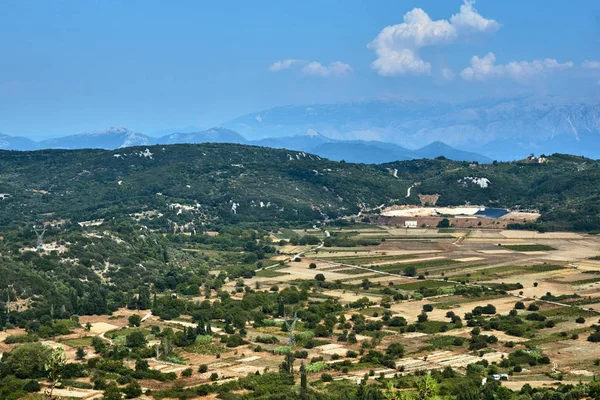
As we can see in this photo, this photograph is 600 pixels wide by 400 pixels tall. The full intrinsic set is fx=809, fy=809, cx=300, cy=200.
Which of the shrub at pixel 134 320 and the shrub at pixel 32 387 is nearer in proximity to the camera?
the shrub at pixel 32 387

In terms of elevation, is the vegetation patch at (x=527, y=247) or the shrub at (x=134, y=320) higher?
the vegetation patch at (x=527, y=247)

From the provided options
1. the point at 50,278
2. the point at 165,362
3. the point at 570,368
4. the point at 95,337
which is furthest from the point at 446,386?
the point at 50,278

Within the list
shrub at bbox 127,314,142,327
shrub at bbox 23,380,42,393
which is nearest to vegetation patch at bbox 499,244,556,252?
shrub at bbox 127,314,142,327

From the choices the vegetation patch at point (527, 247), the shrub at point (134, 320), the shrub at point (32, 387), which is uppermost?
the vegetation patch at point (527, 247)

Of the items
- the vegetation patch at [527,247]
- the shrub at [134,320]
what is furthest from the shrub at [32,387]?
the vegetation patch at [527,247]

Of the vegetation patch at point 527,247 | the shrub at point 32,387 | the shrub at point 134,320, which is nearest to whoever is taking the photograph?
the shrub at point 32,387

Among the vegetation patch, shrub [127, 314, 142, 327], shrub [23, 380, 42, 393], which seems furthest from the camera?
the vegetation patch

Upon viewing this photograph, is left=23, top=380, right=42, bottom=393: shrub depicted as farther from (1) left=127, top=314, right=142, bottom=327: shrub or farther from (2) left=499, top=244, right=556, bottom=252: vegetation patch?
(2) left=499, top=244, right=556, bottom=252: vegetation patch

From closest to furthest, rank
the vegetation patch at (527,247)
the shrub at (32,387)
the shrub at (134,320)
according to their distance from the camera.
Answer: the shrub at (32,387) → the shrub at (134,320) → the vegetation patch at (527,247)

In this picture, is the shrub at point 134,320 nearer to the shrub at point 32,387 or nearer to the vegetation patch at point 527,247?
the shrub at point 32,387

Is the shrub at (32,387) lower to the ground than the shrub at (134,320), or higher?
lower

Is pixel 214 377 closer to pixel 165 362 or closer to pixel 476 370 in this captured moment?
pixel 165 362

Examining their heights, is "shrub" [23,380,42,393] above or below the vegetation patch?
below
